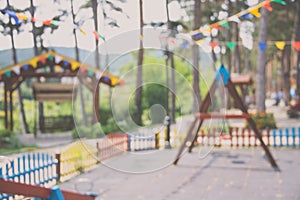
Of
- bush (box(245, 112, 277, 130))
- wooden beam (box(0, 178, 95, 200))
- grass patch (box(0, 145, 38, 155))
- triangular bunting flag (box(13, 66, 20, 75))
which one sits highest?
triangular bunting flag (box(13, 66, 20, 75))

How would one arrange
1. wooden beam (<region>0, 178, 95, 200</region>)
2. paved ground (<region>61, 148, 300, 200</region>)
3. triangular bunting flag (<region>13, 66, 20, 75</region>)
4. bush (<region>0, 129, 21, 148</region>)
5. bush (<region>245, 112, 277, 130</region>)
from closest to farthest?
wooden beam (<region>0, 178, 95, 200</region>)
paved ground (<region>61, 148, 300, 200</region>)
bush (<region>0, 129, 21, 148</region>)
triangular bunting flag (<region>13, 66, 20, 75</region>)
bush (<region>245, 112, 277, 130</region>)

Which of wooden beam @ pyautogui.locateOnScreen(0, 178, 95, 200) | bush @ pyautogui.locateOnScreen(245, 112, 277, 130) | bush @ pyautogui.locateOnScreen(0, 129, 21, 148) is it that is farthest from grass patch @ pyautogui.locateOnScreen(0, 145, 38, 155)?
wooden beam @ pyautogui.locateOnScreen(0, 178, 95, 200)

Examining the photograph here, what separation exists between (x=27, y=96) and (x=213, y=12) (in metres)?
15.7

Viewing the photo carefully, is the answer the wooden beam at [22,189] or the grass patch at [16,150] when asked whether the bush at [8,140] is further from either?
the wooden beam at [22,189]

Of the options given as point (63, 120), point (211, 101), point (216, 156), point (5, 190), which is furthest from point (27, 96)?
point (5, 190)

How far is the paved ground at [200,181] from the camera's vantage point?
7.39m

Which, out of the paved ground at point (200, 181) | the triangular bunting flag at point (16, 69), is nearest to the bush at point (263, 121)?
the paved ground at point (200, 181)

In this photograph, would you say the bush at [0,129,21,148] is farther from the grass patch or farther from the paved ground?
the paved ground

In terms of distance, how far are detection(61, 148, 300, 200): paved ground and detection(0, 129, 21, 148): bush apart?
6.03 m

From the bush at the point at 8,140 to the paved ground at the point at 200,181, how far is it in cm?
603

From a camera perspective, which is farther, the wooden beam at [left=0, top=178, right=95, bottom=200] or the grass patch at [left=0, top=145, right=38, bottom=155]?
the grass patch at [left=0, top=145, right=38, bottom=155]

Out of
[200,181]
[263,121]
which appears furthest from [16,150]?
[263,121]

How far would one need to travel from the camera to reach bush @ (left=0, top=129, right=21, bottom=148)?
1555cm

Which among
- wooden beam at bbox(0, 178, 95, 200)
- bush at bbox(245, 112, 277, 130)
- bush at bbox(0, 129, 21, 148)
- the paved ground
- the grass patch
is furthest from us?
bush at bbox(245, 112, 277, 130)
